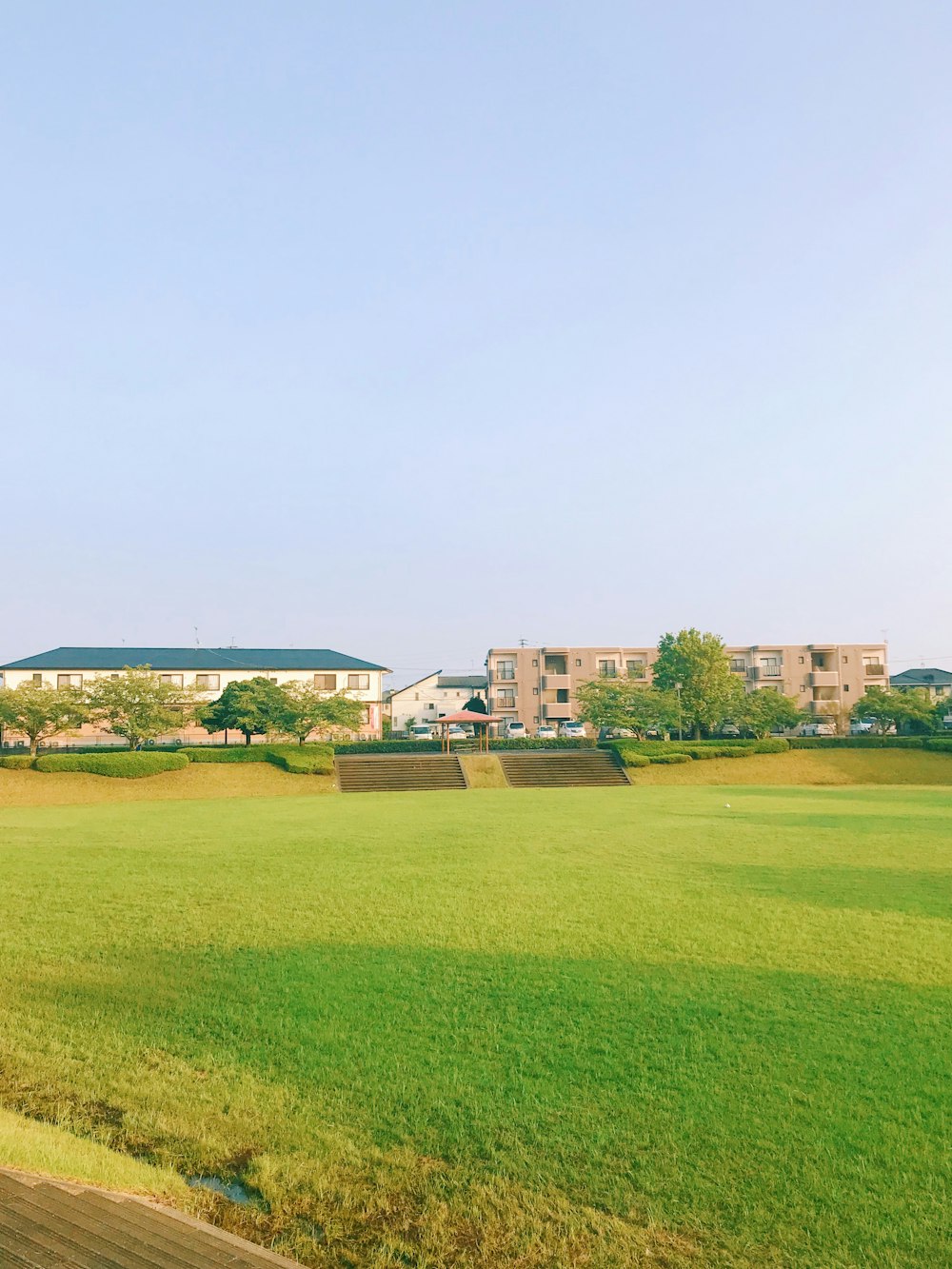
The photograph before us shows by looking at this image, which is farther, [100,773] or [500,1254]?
[100,773]

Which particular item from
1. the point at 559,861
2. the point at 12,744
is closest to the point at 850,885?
the point at 559,861

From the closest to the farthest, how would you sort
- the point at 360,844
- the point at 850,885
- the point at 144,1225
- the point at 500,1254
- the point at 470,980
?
the point at 144,1225 < the point at 500,1254 < the point at 470,980 < the point at 850,885 < the point at 360,844

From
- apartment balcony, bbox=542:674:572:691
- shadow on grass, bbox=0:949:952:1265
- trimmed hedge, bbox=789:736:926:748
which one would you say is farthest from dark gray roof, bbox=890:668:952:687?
shadow on grass, bbox=0:949:952:1265

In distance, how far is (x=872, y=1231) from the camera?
3635mm

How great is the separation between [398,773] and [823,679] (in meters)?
45.3

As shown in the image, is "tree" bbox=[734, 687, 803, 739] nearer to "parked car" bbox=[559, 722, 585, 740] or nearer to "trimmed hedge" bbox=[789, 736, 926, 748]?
"trimmed hedge" bbox=[789, 736, 926, 748]

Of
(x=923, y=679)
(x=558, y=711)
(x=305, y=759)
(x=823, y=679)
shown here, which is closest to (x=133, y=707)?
(x=305, y=759)

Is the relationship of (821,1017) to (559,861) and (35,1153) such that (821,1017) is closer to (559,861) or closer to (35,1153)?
(35,1153)

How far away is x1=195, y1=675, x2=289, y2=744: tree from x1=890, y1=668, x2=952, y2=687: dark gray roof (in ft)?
197

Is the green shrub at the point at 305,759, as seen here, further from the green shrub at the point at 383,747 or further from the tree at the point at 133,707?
the tree at the point at 133,707

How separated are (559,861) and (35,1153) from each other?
1005cm

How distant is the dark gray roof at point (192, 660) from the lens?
55.1 m

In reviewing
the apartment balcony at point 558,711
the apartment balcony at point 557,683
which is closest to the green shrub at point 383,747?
the apartment balcony at point 558,711

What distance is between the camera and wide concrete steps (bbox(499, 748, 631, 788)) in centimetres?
3522
